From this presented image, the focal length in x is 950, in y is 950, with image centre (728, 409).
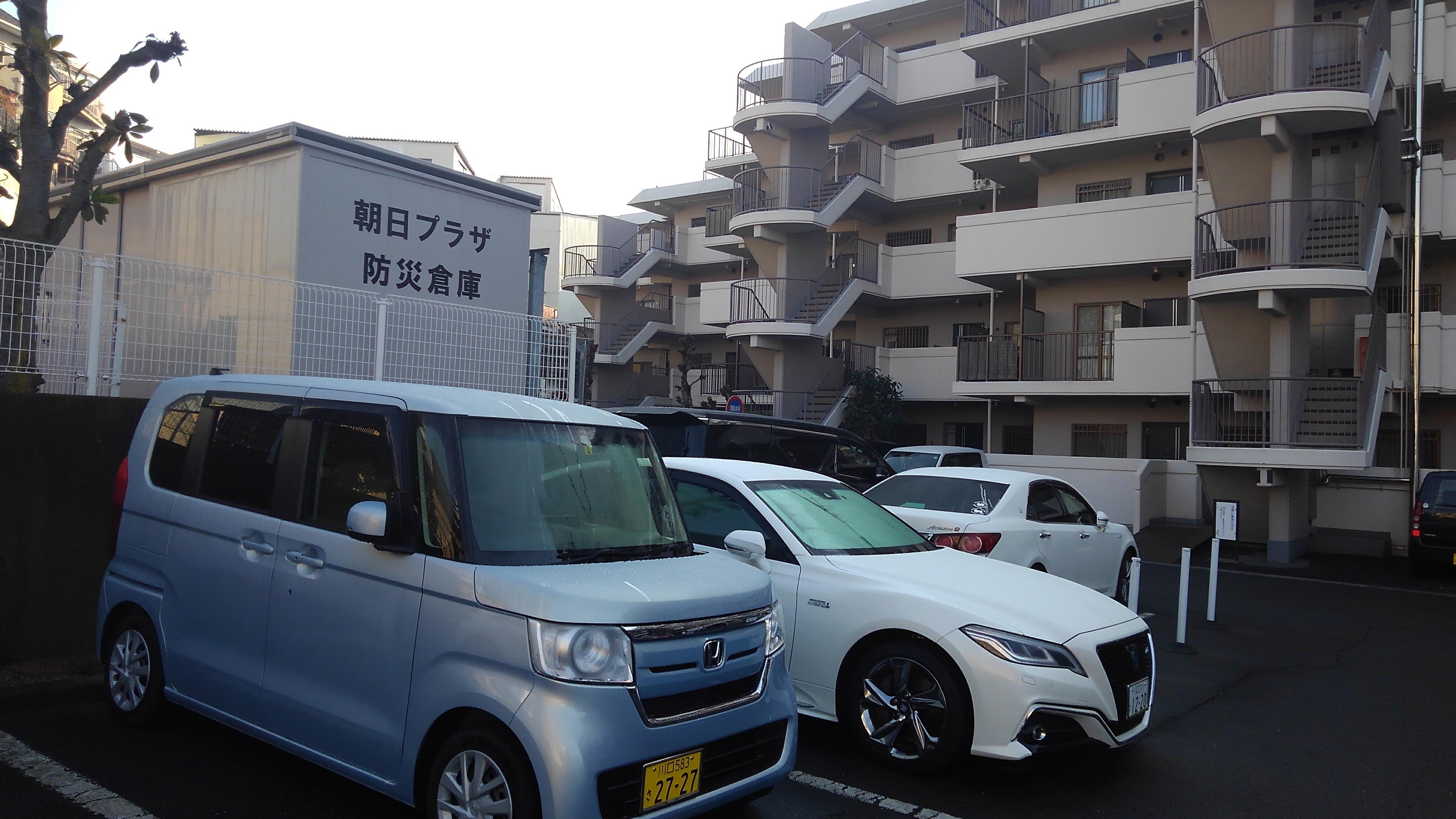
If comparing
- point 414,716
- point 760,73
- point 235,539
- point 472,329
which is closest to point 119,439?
point 235,539

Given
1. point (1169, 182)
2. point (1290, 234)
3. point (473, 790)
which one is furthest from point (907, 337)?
point (473, 790)

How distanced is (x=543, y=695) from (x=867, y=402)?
21474mm

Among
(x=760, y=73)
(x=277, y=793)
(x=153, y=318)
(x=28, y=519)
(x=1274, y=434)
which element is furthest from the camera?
(x=760, y=73)

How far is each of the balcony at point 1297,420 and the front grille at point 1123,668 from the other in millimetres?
12145

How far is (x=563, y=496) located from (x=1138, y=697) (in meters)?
3.36

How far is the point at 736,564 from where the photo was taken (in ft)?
14.5

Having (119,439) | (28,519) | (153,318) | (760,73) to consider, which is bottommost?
(28,519)

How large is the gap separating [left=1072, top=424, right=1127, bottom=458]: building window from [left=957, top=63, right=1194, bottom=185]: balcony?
6279 mm

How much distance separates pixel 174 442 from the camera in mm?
5098

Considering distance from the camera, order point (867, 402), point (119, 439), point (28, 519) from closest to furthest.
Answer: point (28, 519)
point (119, 439)
point (867, 402)

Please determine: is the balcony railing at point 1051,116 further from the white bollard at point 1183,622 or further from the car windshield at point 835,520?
the car windshield at point 835,520

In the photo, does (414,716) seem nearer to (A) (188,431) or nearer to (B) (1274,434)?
(A) (188,431)

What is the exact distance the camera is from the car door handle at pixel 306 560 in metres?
4.17

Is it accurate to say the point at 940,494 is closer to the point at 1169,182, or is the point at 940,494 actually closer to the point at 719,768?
the point at 719,768
